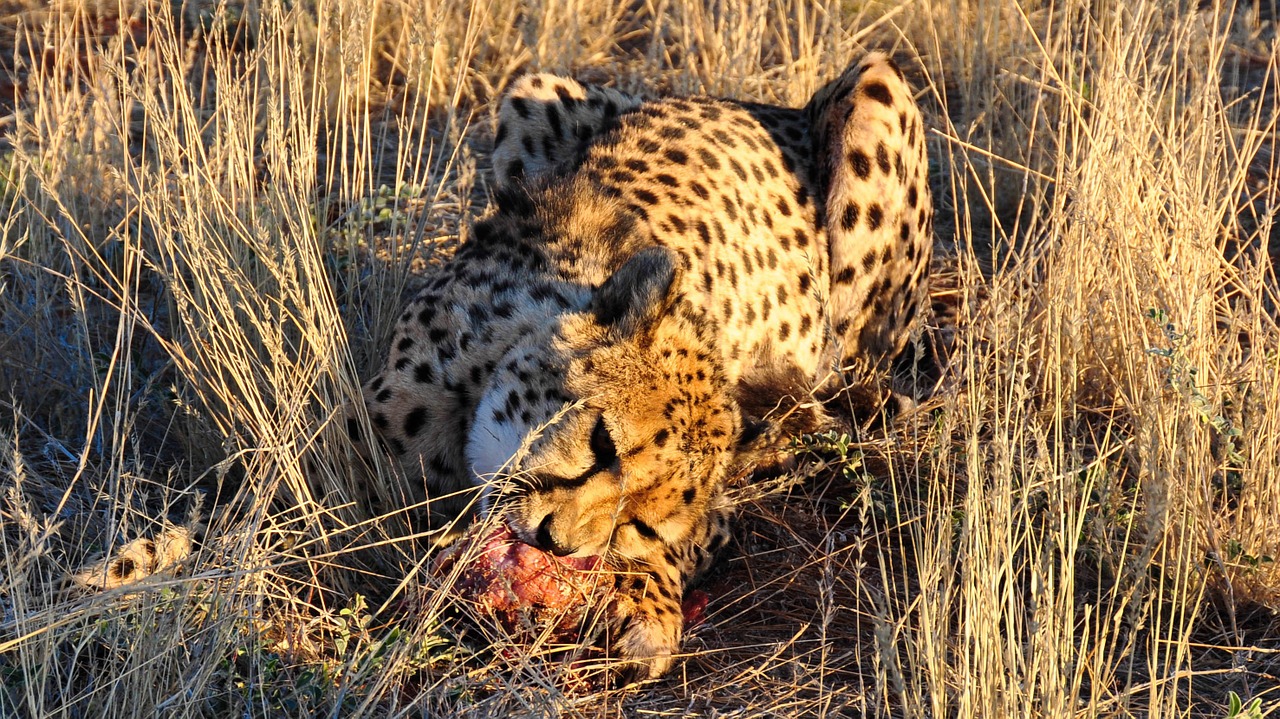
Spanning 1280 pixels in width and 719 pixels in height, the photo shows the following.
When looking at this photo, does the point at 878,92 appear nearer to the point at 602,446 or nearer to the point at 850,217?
the point at 850,217

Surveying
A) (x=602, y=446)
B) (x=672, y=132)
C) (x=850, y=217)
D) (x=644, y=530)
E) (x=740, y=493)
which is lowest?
(x=740, y=493)

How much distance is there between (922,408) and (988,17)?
8.33 feet

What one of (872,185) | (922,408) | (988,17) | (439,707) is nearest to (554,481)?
(439,707)

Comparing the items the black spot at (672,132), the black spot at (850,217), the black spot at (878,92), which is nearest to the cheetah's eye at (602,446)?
the black spot at (672,132)

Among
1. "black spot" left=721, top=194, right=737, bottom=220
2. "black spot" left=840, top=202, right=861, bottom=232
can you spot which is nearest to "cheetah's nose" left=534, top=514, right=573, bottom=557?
"black spot" left=721, top=194, right=737, bottom=220

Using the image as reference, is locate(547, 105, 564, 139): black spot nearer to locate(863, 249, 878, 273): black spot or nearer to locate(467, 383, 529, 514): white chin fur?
locate(863, 249, 878, 273): black spot

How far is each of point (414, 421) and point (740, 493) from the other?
32.5 inches

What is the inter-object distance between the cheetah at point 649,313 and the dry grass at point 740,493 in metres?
0.18

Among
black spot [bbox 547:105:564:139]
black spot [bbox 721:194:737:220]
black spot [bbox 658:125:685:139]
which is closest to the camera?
black spot [bbox 721:194:737:220]

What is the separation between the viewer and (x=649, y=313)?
9.29ft

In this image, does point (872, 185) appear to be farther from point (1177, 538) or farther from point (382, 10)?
point (382, 10)

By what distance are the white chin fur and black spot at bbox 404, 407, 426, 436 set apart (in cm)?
17

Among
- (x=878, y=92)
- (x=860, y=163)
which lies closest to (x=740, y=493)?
(x=860, y=163)

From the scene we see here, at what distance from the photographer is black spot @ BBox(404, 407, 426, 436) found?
123 inches
